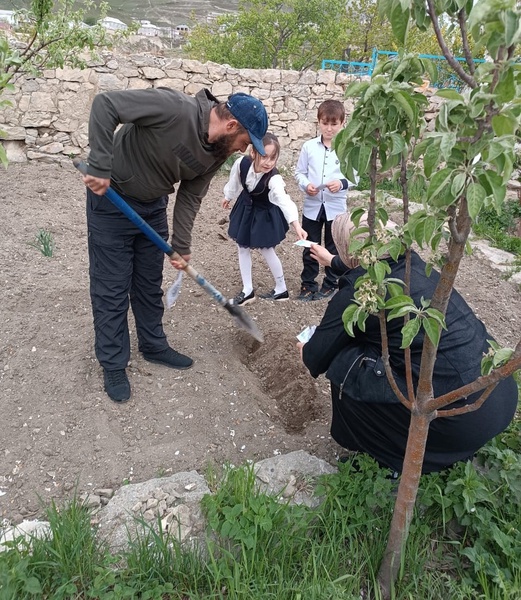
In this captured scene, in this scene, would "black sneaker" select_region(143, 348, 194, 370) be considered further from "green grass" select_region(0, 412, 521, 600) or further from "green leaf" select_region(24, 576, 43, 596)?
"green leaf" select_region(24, 576, 43, 596)

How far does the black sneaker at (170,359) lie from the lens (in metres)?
3.21

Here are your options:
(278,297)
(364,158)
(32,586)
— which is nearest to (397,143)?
(364,158)

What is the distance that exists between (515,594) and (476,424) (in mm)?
578

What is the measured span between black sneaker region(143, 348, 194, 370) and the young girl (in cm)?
98

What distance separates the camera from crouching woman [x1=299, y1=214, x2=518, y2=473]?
1.99 metres

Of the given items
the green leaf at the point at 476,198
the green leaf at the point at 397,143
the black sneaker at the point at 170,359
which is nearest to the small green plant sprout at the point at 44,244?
the black sneaker at the point at 170,359

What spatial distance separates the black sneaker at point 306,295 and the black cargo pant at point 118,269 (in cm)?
153

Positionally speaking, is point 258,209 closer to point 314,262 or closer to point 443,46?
point 314,262

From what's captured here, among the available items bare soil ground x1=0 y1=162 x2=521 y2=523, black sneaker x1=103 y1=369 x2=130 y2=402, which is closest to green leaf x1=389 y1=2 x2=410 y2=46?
bare soil ground x1=0 y1=162 x2=521 y2=523

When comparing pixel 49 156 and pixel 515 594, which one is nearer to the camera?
pixel 515 594

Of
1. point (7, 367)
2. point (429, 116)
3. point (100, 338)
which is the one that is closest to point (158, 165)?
point (100, 338)

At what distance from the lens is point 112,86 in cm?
753

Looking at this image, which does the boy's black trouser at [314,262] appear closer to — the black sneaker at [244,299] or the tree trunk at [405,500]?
the black sneaker at [244,299]

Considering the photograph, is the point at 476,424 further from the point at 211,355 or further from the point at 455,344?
the point at 211,355
